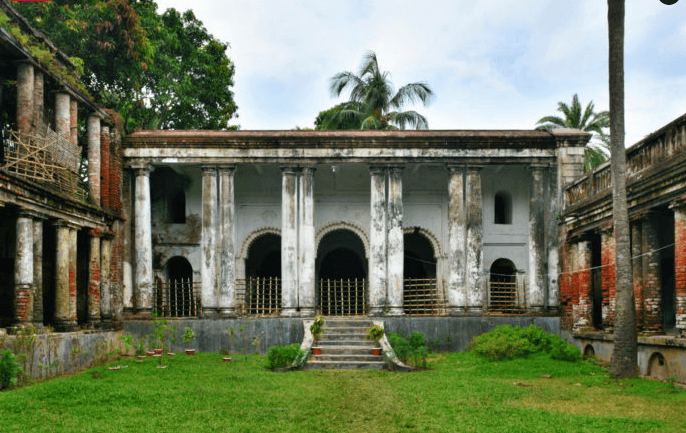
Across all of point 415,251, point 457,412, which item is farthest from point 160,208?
point 457,412

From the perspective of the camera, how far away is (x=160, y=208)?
72.7 ft

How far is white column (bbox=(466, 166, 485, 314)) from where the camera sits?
19578mm

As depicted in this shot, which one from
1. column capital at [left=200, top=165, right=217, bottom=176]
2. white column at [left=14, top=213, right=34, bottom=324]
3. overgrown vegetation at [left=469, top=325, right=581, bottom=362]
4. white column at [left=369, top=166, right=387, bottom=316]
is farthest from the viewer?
column capital at [left=200, top=165, right=217, bottom=176]

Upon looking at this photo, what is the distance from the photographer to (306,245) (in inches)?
783

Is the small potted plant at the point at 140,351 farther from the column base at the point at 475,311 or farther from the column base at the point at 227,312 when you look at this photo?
the column base at the point at 475,311

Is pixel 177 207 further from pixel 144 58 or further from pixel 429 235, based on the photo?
pixel 429 235

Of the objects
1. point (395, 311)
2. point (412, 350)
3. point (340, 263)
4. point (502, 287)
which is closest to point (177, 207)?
point (340, 263)

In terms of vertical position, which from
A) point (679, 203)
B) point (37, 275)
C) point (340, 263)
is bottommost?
point (37, 275)

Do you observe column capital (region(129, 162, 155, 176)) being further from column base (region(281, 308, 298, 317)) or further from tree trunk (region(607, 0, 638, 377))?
tree trunk (region(607, 0, 638, 377))

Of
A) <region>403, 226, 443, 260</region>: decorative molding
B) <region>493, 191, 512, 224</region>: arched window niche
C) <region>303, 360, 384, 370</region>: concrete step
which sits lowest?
<region>303, 360, 384, 370</region>: concrete step

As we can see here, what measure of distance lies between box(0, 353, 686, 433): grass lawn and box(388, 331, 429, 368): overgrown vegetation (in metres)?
1.10

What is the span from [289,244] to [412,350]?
17.8 feet

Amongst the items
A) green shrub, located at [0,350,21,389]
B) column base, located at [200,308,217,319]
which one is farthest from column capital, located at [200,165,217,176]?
green shrub, located at [0,350,21,389]

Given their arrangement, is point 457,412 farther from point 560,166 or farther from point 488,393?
point 560,166
